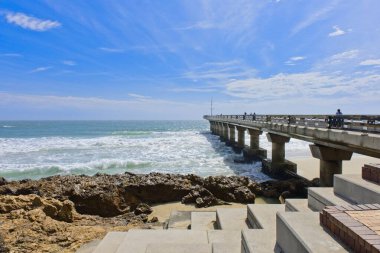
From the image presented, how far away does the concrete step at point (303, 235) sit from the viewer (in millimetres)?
3180

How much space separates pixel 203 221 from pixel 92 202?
558cm

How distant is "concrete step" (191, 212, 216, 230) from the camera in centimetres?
701

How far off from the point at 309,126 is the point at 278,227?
12925 millimetres

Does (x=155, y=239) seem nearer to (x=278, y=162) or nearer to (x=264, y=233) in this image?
(x=264, y=233)

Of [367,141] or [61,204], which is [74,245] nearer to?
[61,204]

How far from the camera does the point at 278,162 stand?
21594 mm

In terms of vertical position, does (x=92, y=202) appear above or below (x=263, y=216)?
below

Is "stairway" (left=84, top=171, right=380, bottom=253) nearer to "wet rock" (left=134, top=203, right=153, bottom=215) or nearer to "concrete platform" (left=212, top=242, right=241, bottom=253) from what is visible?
"concrete platform" (left=212, top=242, right=241, bottom=253)

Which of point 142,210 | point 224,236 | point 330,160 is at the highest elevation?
point 330,160

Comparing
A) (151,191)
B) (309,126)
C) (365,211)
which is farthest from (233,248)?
(309,126)

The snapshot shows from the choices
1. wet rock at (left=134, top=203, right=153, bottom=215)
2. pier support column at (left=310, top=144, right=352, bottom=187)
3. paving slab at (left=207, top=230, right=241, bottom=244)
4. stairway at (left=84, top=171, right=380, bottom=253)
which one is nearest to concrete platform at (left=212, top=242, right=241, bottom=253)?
stairway at (left=84, top=171, right=380, bottom=253)

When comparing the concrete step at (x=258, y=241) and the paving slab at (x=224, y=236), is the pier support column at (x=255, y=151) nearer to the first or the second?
the paving slab at (x=224, y=236)

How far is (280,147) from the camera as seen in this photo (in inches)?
866

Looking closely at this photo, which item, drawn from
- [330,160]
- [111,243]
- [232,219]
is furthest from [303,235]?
[330,160]
